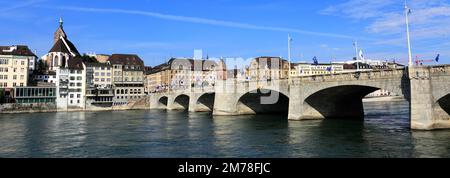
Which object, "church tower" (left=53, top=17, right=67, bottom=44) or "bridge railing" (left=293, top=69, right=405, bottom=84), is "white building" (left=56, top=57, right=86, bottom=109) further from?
"bridge railing" (left=293, top=69, right=405, bottom=84)

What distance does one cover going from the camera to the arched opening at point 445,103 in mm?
31062

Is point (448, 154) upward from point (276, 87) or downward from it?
downward

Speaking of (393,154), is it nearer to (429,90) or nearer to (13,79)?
(429,90)

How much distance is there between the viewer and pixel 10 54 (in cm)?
10088

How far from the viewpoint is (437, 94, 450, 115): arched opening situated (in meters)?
31.1

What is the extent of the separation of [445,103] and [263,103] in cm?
3592

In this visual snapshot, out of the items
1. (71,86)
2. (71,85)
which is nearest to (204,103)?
(71,86)

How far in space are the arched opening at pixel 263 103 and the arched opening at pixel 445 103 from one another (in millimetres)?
31620

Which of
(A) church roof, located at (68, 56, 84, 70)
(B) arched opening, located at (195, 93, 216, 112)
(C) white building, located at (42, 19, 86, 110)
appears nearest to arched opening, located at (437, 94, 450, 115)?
(B) arched opening, located at (195, 93, 216, 112)

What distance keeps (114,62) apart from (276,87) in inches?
3583

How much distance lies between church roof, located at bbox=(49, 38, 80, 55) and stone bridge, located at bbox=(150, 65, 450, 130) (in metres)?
61.0

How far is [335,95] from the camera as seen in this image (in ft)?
150

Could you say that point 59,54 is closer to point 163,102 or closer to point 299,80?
point 163,102
